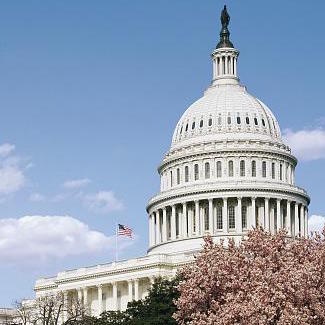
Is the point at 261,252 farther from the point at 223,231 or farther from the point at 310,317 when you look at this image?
the point at 223,231

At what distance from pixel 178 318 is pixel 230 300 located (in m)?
8.68

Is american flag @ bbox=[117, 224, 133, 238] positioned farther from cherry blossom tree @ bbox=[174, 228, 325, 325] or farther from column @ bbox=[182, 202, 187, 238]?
cherry blossom tree @ bbox=[174, 228, 325, 325]

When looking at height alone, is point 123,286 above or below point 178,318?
above

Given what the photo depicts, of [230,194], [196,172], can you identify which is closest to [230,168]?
[196,172]

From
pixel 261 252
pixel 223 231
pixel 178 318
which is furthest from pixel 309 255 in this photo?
pixel 223 231

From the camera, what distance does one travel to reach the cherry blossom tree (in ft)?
251

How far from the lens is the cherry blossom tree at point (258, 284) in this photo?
7662cm

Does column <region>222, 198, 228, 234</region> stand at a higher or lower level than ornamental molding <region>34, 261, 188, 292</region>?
higher

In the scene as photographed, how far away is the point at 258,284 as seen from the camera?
78375mm

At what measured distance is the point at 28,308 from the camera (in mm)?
191000

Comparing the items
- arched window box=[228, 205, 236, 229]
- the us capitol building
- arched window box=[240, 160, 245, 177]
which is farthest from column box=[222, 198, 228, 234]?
arched window box=[240, 160, 245, 177]

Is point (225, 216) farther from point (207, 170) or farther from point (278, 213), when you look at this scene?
point (207, 170)

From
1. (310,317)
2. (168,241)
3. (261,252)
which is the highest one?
(168,241)

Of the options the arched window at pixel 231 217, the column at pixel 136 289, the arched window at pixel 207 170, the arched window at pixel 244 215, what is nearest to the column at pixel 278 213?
the arched window at pixel 244 215
